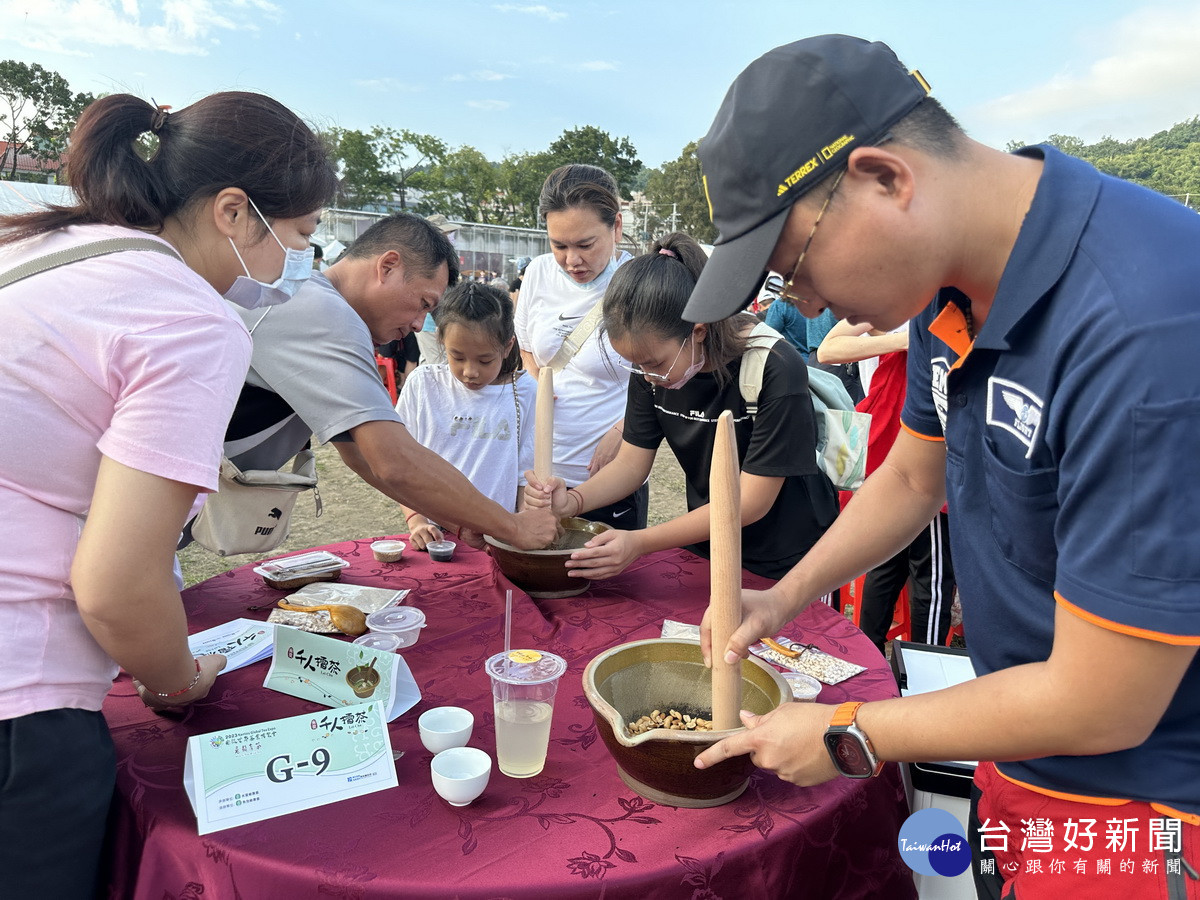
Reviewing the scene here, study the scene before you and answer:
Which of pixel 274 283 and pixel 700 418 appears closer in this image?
pixel 274 283

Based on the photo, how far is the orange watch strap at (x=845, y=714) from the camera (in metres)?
1.02

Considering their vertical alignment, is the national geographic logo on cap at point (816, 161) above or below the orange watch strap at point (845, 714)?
above

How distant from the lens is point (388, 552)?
229 centimetres

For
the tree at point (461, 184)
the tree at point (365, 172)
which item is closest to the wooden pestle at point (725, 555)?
the tree at point (365, 172)

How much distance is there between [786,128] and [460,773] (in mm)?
1070

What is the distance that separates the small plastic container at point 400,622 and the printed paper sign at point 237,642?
23 centimetres

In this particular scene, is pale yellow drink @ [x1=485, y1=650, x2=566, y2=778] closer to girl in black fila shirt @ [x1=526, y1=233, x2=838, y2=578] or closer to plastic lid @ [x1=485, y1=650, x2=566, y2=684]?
plastic lid @ [x1=485, y1=650, x2=566, y2=684]

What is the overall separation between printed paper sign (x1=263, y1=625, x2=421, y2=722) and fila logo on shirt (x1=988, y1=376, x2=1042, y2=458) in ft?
3.76

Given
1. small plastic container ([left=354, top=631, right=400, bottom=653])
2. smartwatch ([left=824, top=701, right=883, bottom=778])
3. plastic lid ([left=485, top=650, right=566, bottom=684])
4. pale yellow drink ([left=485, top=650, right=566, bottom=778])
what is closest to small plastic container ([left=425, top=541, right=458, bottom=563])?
small plastic container ([left=354, top=631, right=400, bottom=653])

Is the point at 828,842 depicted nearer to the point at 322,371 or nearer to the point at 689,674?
the point at 689,674

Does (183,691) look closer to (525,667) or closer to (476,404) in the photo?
(525,667)

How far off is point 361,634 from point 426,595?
0.29 meters

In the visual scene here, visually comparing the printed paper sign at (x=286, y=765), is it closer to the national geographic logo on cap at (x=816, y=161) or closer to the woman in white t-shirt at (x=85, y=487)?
the woman in white t-shirt at (x=85, y=487)

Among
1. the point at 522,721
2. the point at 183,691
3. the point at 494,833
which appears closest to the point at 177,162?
the point at 183,691
